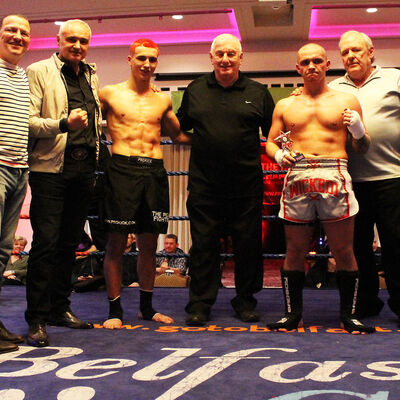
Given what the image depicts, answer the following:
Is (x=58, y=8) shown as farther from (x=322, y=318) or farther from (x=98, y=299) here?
(x=322, y=318)

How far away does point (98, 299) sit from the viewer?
10.4ft

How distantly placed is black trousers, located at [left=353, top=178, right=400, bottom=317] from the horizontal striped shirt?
1.52 meters

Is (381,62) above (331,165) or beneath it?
above

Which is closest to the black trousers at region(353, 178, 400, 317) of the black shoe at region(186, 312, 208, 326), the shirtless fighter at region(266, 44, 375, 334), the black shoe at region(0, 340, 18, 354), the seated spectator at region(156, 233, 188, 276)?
the shirtless fighter at region(266, 44, 375, 334)

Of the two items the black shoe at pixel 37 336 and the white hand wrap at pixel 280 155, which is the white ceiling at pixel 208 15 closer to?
the white hand wrap at pixel 280 155

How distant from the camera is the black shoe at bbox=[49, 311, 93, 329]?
237 cm

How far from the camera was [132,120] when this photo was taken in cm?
253

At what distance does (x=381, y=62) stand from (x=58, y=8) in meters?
4.13

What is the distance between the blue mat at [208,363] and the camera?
146 cm

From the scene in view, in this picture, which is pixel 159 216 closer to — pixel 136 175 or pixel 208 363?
pixel 136 175

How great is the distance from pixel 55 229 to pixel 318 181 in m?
1.13

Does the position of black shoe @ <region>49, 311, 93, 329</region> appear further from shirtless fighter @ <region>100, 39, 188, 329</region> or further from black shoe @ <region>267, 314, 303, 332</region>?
black shoe @ <region>267, 314, 303, 332</region>

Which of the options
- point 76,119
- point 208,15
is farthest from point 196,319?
point 208,15

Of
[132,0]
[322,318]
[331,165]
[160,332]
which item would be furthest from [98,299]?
[132,0]
